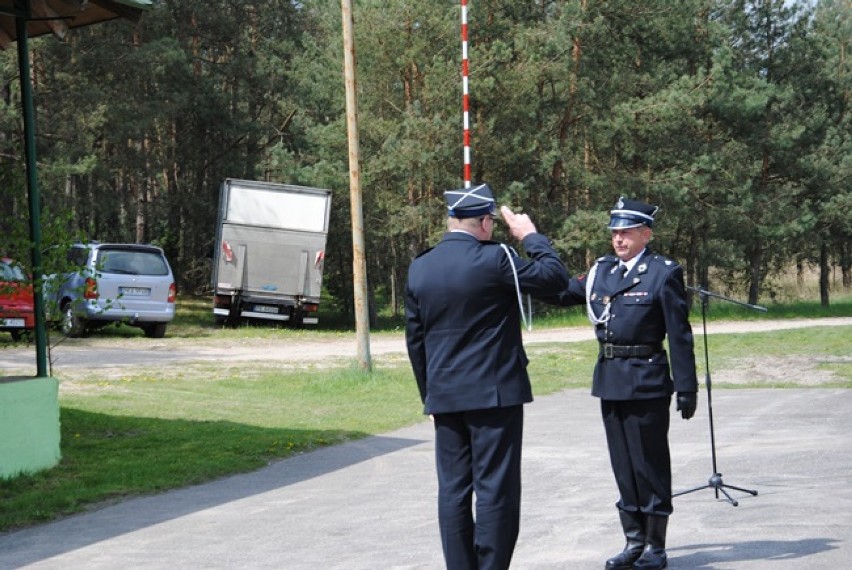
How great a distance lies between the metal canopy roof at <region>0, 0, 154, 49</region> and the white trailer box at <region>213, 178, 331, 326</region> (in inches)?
796

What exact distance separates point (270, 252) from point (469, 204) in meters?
25.8

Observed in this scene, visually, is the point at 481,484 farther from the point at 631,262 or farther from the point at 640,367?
the point at 631,262

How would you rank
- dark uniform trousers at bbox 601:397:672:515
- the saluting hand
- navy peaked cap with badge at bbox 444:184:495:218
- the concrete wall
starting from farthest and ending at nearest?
the concrete wall → dark uniform trousers at bbox 601:397:672:515 → the saluting hand → navy peaked cap with badge at bbox 444:184:495:218

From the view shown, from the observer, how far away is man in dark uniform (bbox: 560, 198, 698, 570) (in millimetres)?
6965

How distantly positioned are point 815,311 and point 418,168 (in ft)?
44.5

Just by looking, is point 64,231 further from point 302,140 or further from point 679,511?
point 302,140

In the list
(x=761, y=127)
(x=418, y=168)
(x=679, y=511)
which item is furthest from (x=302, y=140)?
(x=679, y=511)

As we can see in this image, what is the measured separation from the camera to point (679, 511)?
8.39m

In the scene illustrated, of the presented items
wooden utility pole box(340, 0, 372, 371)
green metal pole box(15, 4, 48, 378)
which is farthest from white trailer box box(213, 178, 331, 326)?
green metal pole box(15, 4, 48, 378)

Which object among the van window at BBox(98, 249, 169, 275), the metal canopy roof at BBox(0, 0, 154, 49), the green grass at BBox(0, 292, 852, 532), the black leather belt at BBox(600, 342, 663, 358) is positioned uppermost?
the metal canopy roof at BBox(0, 0, 154, 49)

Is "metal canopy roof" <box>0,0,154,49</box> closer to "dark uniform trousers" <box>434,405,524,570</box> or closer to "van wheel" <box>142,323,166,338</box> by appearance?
"dark uniform trousers" <box>434,405,524,570</box>

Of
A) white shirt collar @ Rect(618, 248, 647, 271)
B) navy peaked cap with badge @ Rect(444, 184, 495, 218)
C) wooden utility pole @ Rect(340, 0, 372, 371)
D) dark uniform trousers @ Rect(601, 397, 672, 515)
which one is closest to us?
navy peaked cap with badge @ Rect(444, 184, 495, 218)

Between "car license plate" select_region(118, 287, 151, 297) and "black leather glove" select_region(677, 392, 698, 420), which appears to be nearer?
"black leather glove" select_region(677, 392, 698, 420)

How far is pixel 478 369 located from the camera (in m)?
5.95
